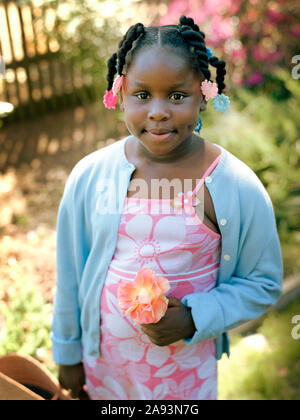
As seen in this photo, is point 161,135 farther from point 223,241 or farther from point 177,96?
point 223,241

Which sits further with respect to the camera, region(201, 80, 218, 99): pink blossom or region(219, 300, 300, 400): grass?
region(219, 300, 300, 400): grass

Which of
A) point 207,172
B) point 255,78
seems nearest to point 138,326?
point 207,172

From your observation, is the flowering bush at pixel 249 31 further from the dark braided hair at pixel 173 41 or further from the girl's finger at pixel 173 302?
the girl's finger at pixel 173 302

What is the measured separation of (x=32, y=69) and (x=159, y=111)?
6201 millimetres

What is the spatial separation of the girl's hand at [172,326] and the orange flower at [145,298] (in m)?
0.10

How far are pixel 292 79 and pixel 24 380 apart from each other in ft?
12.9

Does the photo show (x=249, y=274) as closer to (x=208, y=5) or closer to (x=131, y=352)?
(x=131, y=352)

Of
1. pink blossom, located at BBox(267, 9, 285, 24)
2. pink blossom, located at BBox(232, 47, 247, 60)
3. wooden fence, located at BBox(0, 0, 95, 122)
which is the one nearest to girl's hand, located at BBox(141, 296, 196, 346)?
pink blossom, located at BBox(232, 47, 247, 60)

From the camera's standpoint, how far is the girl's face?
127cm

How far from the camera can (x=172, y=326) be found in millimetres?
A: 1463

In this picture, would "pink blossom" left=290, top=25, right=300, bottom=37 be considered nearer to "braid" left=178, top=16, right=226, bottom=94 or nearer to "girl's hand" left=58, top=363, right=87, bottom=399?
"braid" left=178, top=16, right=226, bottom=94

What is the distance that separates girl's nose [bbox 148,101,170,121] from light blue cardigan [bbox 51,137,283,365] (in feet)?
0.89

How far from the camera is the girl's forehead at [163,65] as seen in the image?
1.27m
